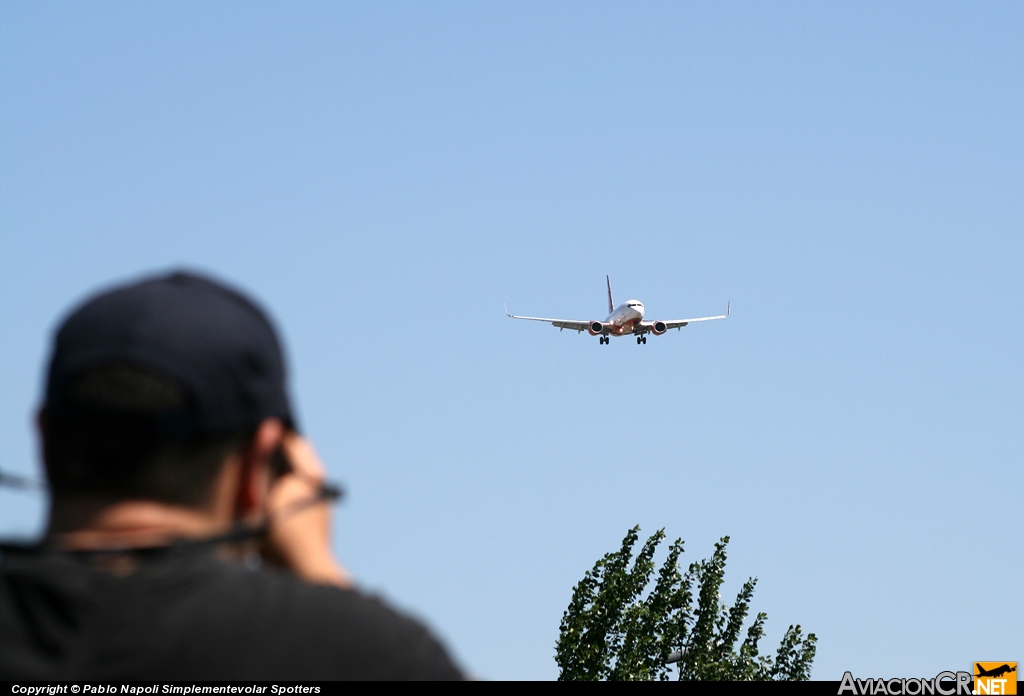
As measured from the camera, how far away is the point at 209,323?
2371mm

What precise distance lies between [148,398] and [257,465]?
268mm

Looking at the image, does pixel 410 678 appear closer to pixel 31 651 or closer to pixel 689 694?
pixel 31 651

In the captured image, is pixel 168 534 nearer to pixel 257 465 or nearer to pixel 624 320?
pixel 257 465

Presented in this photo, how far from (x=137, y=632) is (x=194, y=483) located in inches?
11.1

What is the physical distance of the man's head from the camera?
2.29 meters

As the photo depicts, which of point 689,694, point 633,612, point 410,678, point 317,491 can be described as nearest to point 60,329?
point 317,491

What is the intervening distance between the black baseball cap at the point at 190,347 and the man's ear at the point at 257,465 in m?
0.03

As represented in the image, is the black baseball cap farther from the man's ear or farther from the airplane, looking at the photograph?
the airplane

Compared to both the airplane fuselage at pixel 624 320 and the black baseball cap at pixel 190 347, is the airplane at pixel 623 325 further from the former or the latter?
the black baseball cap at pixel 190 347

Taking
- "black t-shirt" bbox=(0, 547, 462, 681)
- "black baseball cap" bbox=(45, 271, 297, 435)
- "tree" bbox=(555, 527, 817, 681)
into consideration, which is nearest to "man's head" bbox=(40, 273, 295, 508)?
"black baseball cap" bbox=(45, 271, 297, 435)

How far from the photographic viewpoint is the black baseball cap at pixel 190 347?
2305mm

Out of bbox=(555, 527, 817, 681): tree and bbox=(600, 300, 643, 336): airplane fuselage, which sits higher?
bbox=(600, 300, 643, 336): airplane fuselage

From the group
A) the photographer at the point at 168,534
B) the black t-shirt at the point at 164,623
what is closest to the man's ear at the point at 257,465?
the photographer at the point at 168,534

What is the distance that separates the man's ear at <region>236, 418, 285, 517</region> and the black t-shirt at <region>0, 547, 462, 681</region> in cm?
17
